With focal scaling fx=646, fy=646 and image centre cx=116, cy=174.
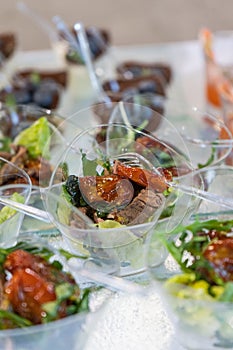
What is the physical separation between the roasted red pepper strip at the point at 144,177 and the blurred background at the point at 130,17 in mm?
1841

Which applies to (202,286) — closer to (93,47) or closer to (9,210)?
(9,210)

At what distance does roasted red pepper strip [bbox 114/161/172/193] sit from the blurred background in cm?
184

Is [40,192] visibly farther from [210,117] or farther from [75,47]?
[75,47]

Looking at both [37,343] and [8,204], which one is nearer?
[37,343]

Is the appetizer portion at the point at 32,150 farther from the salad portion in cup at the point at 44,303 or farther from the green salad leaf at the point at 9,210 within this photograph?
the salad portion in cup at the point at 44,303

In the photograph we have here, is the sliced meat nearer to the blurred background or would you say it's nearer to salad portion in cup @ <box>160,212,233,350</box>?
salad portion in cup @ <box>160,212,233,350</box>

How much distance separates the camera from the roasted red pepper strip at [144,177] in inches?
38.0

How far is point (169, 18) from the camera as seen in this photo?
2.86 m

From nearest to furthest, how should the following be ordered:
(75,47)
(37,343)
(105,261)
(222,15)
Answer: (37,343), (105,261), (75,47), (222,15)

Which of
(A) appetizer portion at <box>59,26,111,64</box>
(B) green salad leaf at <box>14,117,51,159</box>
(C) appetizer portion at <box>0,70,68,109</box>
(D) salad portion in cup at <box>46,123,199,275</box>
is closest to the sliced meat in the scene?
(D) salad portion in cup at <box>46,123,199,275</box>

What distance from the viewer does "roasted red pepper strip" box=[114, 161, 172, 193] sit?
0.97 meters

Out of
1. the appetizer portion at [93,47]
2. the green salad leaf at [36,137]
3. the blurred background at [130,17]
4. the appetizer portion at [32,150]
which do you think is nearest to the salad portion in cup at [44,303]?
the appetizer portion at [32,150]

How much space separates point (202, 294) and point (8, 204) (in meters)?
0.36

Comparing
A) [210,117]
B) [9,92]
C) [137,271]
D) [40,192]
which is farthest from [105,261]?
[9,92]
